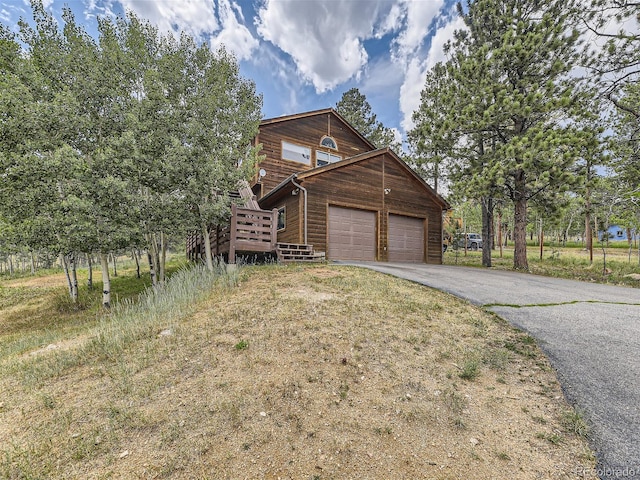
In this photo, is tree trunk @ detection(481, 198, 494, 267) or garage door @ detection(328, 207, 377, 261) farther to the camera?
tree trunk @ detection(481, 198, 494, 267)

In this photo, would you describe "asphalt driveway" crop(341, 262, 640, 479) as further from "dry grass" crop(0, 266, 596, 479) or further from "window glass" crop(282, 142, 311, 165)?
"window glass" crop(282, 142, 311, 165)

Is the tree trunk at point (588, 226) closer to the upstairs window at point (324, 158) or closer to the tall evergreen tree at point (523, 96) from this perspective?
the tall evergreen tree at point (523, 96)

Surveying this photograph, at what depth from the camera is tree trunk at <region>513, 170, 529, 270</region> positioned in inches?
479

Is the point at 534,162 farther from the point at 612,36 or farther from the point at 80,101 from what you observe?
the point at 80,101

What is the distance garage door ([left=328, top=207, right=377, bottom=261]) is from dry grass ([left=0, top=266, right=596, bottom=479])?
25.4 ft

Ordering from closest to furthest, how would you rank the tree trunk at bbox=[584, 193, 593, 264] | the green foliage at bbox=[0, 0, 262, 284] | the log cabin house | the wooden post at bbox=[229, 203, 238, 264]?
the green foliage at bbox=[0, 0, 262, 284] < the wooden post at bbox=[229, 203, 238, 264] < the log cabin house < the tree trunk at bbox=[584, 193, 593, 264]

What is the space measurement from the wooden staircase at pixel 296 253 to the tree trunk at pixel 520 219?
9.04 meters

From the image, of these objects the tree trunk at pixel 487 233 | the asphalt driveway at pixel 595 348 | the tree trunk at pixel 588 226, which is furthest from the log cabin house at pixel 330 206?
the asphalt driveway at pixel 595 348

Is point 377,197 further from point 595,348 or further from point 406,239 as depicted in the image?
point 595,348

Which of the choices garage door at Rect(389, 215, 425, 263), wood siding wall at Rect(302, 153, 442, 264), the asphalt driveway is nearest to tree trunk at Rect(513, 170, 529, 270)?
wood siding wall at Rect(302, 153, 442, 264)

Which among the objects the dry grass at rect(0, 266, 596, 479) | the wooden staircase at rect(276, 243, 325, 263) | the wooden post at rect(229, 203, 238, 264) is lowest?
the dry grass at rect(0, 266, 596, 479)

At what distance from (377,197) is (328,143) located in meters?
6.23

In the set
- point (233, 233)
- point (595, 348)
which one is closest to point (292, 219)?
point (233, 233)

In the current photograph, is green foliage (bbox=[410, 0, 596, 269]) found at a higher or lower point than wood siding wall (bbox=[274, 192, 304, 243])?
higher
